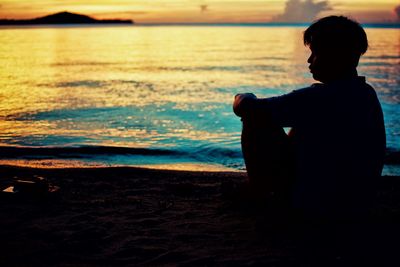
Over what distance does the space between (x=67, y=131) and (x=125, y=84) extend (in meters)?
12.1

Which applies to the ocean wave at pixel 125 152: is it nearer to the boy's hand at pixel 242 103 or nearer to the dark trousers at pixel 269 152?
the dark trousers at pixel 269 152

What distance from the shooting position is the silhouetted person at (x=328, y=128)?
3.38m

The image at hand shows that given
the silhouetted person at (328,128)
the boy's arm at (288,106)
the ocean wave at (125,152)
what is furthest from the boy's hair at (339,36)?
the ocean wave at (125,152)

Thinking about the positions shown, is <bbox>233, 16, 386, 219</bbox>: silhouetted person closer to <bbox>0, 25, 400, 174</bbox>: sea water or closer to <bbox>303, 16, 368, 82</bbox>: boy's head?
<bbox>303, 16, 368, 82</bbox>: boy's head

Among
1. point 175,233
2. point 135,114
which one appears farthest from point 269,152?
point 135,114

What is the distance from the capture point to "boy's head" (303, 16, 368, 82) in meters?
3.46

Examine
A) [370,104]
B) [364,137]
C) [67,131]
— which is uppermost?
[370,104]

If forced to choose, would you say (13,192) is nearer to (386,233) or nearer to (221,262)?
(221,262)

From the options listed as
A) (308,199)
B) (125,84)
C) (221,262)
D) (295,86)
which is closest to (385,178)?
(308,199)

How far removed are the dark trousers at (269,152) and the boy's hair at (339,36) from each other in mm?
727

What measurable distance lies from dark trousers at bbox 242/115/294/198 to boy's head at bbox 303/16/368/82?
60 centimetres

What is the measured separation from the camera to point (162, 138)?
1114 centimetres

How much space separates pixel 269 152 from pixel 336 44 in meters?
1.00

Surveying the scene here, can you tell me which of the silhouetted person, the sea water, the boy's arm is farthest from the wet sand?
the sea water
